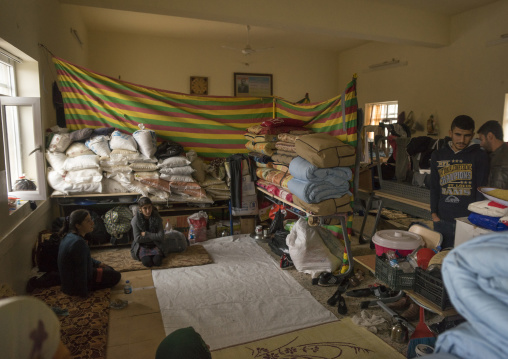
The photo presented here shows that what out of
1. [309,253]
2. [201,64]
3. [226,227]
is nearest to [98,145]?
[226,227]

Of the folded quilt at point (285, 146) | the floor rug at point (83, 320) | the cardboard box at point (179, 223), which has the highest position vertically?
the folded quilt at point (285, 146)

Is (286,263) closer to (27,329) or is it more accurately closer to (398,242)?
(398,242)

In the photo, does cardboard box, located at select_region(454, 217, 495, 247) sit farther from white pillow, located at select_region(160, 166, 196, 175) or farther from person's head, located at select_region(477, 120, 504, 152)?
white pillow, located at select_region(160, 166, 196, 175)

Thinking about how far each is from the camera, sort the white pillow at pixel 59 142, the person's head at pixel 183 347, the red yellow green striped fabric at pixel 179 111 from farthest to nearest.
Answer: the red yellow green striped fabric at pixel 179 111 → the white pillow at pixel 59 142 → the person's head at pixel 183 347

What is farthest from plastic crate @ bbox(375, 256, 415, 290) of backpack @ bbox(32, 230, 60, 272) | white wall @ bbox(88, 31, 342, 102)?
white wall @ bbox(88, 31, 342, 102)

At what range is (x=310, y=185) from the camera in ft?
11.8

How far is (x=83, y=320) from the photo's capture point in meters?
2.87

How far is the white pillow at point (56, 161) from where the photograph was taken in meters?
4.34

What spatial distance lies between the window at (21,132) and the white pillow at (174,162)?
4.73ft

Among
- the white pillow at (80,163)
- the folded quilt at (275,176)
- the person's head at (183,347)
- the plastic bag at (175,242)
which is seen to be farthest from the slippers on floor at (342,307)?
the white pillow at (80,163)

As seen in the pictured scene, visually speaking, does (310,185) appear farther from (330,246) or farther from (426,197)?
(426,197)

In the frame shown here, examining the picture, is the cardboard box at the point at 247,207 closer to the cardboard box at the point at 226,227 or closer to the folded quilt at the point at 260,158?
the cardboard box at the point at 226,227

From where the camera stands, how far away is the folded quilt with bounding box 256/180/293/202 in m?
4.17

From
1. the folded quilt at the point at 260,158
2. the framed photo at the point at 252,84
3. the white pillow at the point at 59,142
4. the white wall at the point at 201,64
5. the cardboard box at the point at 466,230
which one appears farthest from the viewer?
the framed photo at the point at 252,84
